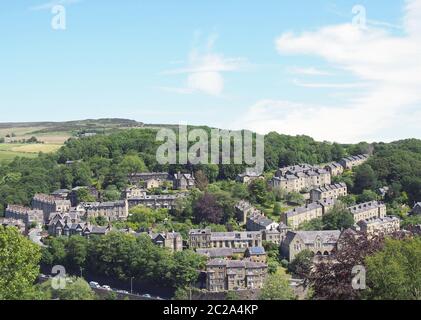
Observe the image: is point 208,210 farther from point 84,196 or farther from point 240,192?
point 84,196

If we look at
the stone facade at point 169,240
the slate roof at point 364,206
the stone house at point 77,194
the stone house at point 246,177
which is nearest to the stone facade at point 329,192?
the slate roof at point 364,206

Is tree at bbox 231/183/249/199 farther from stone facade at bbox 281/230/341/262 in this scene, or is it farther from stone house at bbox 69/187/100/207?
stone house at bbox 69/187/100/207

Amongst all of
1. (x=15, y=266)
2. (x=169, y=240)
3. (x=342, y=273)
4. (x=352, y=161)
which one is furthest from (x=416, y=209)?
(x=15, y=266)

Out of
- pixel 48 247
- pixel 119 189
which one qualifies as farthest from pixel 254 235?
pixel 119 189

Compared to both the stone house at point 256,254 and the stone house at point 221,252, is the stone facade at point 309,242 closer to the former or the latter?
the stone house at point 256,254
